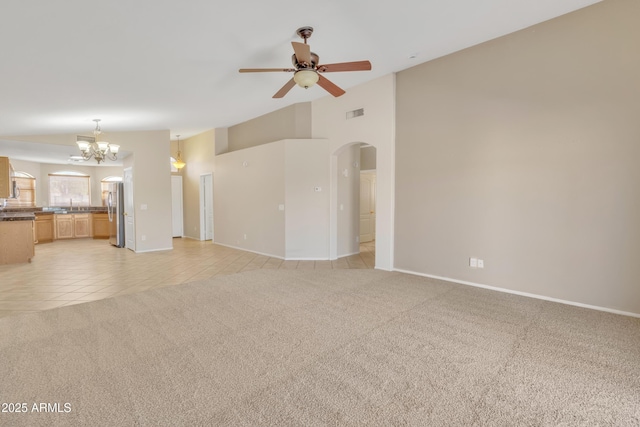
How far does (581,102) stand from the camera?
3.46 metres

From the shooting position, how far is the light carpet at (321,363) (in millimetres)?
1782

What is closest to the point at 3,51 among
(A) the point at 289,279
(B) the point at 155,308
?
(B) the point at 155,308

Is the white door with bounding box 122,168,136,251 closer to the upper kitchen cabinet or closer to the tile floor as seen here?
the tile floor

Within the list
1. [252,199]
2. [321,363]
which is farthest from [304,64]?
[252,199]

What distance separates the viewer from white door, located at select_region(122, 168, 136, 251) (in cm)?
742

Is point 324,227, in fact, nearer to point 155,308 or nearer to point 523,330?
point 155,308

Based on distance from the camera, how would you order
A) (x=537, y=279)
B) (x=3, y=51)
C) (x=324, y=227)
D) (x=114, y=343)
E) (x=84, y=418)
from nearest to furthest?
(x=84, y=418), (x=114, y=343), (x=3, y=51), (x=537, y=279), (x=324, y=227)

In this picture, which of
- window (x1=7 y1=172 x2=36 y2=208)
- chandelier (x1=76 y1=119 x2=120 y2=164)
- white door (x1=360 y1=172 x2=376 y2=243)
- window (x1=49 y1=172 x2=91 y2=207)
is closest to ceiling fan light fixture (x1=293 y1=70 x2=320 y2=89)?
chandelier (x1=76 y1=119 x2=120 y2=164)

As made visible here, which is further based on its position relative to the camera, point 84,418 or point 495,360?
point 495,360

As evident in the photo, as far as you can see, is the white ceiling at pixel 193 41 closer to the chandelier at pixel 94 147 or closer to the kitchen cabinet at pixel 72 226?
the chandelier at pixel 94 147

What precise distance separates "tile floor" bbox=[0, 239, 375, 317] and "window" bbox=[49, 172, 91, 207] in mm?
2843

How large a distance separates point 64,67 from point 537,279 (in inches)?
255

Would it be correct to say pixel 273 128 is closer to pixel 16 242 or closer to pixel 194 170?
pixel 194 170

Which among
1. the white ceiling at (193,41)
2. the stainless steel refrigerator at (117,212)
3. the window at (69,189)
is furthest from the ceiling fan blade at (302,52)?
the window at (69,189)
